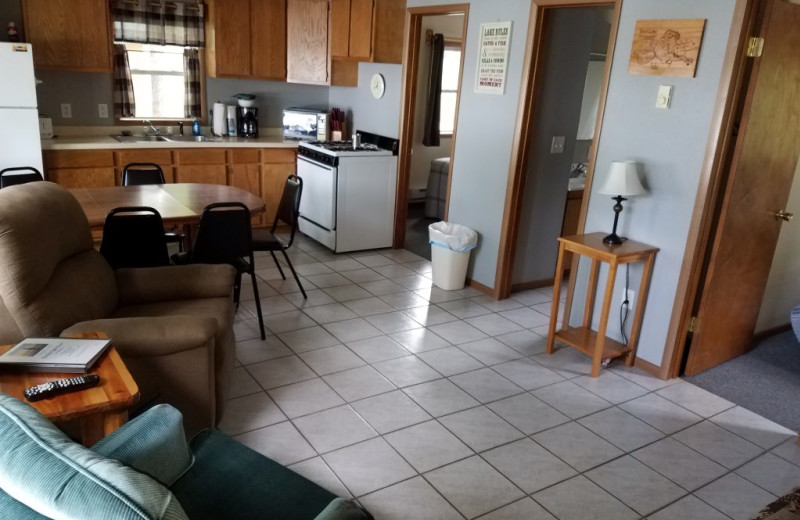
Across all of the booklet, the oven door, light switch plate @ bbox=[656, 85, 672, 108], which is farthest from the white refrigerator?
light switch plate @ bbox=[656, 85, 672, 108]

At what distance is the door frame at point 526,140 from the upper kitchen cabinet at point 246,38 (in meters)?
2.70

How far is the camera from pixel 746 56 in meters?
2.90

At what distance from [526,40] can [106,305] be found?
9.75 ft

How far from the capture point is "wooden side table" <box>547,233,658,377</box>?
3197 mm

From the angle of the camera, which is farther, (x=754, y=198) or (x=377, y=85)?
(x=377, y=85)

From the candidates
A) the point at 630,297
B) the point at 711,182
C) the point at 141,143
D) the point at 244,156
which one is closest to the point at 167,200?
the point at 141,143

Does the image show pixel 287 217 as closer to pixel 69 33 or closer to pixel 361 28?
pixel 361 28

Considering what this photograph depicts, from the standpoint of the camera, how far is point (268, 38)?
18.5 feet

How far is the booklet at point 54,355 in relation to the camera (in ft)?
6.15

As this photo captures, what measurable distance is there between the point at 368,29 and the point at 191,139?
6.23 ft

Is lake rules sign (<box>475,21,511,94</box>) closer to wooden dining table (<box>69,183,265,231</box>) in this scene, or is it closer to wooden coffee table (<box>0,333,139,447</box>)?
wooden dining table (<box>69,183,265,231</box>)

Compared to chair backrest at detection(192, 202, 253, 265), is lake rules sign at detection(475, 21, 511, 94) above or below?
above

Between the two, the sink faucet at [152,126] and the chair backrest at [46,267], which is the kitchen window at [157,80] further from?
the chair backrest at [46,267]

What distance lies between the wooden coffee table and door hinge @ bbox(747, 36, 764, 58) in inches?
119
